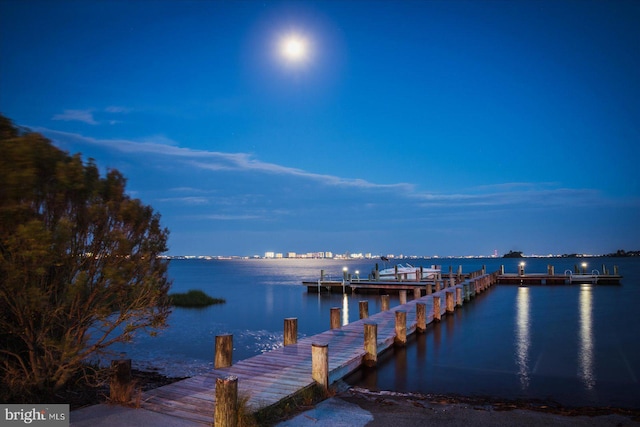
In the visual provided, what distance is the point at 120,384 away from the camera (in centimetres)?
787

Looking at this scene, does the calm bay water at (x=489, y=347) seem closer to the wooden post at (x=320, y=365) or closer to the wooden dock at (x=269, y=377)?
the wooden dock at (x=269, y=377)

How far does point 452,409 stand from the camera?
9.85 meters

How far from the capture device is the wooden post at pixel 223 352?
10813 millimetres

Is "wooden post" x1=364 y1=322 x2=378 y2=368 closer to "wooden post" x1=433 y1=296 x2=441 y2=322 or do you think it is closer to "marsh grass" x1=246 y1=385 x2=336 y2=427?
"marsh grass" x1=246 y1=385 x2=336 y2=427

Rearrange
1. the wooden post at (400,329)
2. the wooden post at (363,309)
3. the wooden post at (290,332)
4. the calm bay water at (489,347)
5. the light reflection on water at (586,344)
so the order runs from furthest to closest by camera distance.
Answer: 1. the wooden post at (363,309)
2. the wooden post at (400,329)
3. the light reflection on water at (586,344)
4. the wooden post at (290,332)
5. the calm bay water at (489,347)

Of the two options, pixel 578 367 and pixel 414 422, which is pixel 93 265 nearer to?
pixel 414 422

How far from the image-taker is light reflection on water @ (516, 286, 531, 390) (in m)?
15.3

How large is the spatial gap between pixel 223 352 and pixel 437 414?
194 inches

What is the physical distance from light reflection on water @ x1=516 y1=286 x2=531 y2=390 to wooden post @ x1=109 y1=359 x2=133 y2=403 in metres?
11.0

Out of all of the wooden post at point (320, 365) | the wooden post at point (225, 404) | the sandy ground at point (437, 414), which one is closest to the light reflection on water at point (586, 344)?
the sandy ground at point (437, 414)

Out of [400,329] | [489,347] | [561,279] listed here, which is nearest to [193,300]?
[489,347]

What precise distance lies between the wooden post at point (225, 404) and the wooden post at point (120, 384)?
198 cm

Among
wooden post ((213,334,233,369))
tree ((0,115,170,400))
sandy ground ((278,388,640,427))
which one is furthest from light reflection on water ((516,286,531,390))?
tree ((0,115,170,400))

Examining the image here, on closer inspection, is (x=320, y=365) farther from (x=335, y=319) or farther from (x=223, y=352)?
(x=335, y=319)
